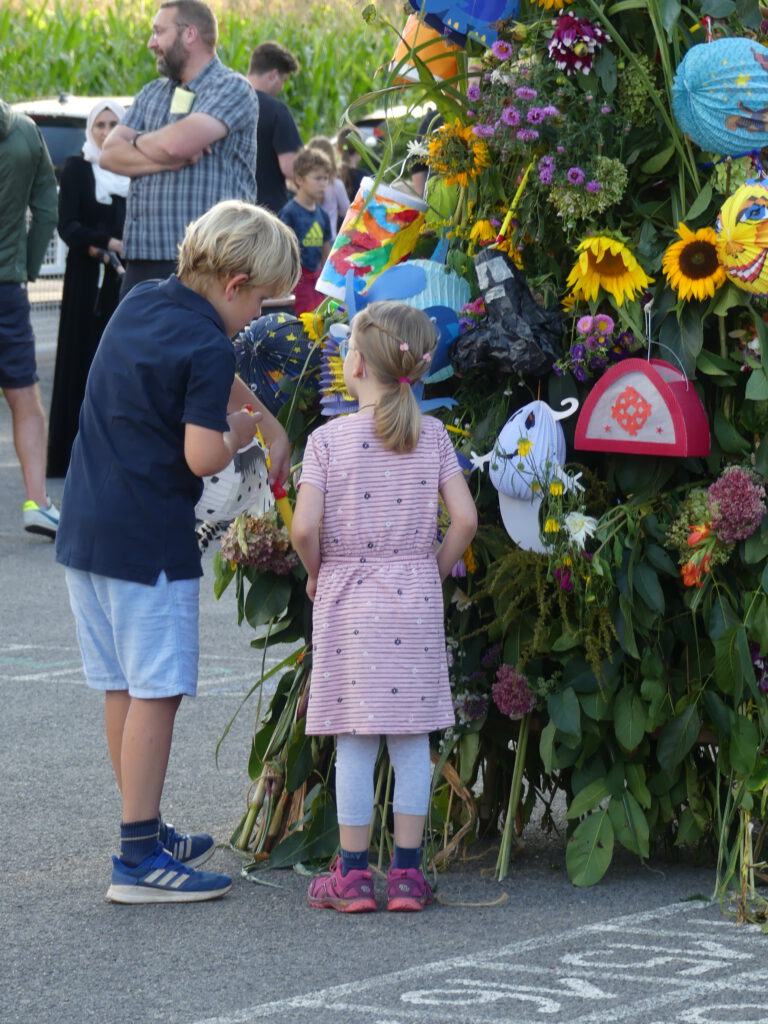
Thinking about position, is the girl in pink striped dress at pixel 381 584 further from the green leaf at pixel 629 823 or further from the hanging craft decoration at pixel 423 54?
the hanging craft decoration at pixel 423 54

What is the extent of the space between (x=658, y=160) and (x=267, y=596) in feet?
4.53

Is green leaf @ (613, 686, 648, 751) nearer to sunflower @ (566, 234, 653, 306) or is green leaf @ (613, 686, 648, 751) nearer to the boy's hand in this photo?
sunflower @ (566, 234, 653, 306)

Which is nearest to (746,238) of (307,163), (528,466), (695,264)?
(695,264)

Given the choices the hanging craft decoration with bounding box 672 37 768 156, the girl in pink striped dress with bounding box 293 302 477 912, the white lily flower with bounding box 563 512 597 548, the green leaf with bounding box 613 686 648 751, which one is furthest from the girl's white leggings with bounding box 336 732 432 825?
the hanging craft decoration with bounding box 672 37 768 156

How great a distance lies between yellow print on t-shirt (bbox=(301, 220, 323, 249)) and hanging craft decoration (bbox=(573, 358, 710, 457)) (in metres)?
7.34

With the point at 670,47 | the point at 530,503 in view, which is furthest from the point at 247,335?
the point at 670,47

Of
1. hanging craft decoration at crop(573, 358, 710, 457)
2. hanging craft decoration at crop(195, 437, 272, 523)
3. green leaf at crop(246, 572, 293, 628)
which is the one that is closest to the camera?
hanging craft decoration at crop(573, 358, 710, 457)

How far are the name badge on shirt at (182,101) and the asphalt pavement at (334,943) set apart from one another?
139 inches

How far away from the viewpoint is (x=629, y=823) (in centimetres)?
416

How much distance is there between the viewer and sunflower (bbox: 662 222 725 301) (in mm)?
3984

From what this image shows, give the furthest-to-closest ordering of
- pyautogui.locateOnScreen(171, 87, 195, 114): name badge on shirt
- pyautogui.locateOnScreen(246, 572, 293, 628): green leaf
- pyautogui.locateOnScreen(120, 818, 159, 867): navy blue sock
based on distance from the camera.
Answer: pyautogui.locateOnScreen(171, 87, 195, 114): name badge on shirt → pyautogui.locateOnScreen(246, 572, 293, 628): green leaf → pyautogui.locateOnScreen(120, 818, 159, 867): navy blue sock

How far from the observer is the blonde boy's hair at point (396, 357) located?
4.07 metres

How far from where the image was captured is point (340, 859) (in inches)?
162

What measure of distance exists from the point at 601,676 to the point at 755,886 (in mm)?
580
